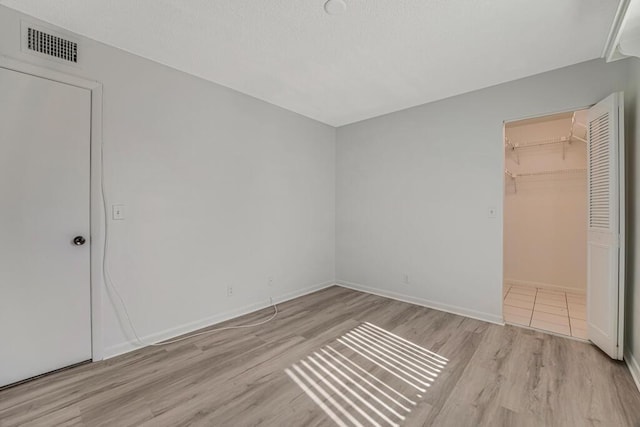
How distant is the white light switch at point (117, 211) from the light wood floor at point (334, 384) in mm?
1214

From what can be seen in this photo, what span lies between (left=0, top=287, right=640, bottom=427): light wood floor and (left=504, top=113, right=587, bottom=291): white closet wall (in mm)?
1974

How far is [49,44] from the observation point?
→ 210 centimetres

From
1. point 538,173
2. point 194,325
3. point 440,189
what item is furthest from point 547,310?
point 194,325

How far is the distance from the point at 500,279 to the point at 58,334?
4.16 m

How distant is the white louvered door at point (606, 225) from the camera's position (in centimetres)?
225

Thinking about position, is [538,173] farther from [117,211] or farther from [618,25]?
[117,211]

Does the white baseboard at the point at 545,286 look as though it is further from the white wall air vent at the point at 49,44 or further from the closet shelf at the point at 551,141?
the white wall air vent at the point at 49,44

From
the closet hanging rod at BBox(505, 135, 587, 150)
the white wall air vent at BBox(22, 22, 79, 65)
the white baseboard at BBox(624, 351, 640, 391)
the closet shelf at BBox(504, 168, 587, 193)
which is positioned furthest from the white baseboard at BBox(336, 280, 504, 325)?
the white wall air vent at BBox(22, 22, 79, 65)

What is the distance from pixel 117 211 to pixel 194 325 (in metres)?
1.37

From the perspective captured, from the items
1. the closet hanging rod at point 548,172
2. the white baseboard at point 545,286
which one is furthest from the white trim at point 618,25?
the white baseboard at point 545,286

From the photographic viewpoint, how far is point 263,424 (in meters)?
1.63

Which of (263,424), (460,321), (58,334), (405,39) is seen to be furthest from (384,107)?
(58,334)

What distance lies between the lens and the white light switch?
2393 millimetres

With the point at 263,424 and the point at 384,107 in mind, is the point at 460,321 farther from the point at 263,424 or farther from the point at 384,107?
the point at 384,107
